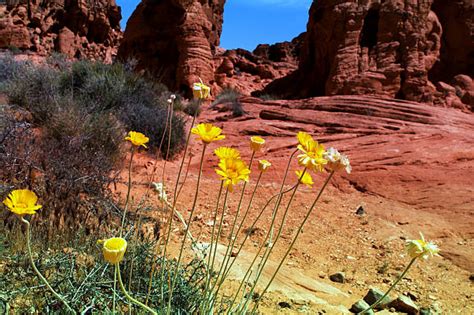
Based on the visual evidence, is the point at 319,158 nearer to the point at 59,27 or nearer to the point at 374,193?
the point at 374,193

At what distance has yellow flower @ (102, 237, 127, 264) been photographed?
0.82 meters

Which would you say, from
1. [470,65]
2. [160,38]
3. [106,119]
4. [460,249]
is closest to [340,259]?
→ [460,249]

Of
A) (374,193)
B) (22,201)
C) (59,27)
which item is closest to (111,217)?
(22,201)

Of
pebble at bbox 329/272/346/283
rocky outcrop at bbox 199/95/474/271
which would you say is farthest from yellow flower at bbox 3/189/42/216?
rocky outcrop at bbox 199/95/474/271

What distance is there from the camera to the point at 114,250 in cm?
83

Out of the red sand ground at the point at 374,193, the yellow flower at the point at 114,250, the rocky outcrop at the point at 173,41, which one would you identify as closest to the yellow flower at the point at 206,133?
the yellow flower at the point at 114,250

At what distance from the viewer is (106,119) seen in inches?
227

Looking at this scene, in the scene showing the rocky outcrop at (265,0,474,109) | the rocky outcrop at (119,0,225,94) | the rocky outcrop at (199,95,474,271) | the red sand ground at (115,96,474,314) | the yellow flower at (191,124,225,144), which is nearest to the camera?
the yellow flower at (191,124,225,144)

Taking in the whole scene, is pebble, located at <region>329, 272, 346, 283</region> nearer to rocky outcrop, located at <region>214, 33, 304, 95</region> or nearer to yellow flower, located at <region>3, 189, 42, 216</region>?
yellow flower, located at <region>3, 189, 42, 216</region>

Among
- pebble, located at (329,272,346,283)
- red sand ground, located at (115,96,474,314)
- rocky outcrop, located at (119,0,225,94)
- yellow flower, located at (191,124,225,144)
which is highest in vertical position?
rocky outcrop, located at (119,0,225,94)

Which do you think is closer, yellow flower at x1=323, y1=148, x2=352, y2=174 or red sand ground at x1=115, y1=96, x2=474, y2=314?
yellow flower at x1=323, y1=148, x2=352, y2=174

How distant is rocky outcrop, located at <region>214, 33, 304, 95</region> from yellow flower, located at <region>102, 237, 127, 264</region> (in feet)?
57.3

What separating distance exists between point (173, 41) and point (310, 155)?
16.0 metres

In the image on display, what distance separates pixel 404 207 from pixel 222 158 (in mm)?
4444
